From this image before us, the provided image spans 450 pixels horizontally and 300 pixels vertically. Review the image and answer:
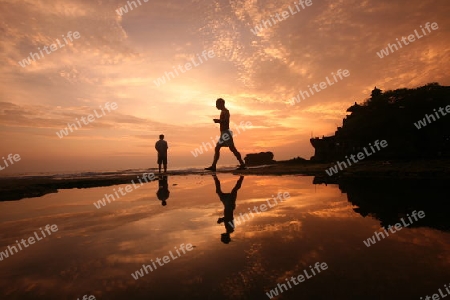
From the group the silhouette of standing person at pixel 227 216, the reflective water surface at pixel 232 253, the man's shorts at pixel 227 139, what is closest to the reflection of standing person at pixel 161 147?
the man's shorts at pixel 227 139

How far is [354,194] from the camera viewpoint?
553cm

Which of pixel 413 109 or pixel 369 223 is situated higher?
pixel 369 223

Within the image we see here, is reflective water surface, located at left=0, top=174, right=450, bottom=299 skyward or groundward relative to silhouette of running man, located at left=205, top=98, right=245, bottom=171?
groundward

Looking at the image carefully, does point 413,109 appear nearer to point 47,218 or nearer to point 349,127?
point 349,127

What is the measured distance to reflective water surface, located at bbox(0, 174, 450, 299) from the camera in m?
1.76

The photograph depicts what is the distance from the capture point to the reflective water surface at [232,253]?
176 centimetres

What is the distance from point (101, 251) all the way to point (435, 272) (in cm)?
295

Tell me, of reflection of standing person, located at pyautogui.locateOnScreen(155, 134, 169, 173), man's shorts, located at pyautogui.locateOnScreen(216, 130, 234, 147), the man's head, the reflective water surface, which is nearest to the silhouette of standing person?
the reflective water surface

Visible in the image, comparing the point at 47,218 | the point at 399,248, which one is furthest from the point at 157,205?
the point at 399,248

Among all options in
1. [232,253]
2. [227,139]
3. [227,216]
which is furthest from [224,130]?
[232,253]

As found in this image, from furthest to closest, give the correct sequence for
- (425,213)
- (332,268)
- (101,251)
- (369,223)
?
(425,213) < (369,223) < (101,251) < (332,268)

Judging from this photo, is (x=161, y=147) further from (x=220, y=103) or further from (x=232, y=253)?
(x=232, y=253)

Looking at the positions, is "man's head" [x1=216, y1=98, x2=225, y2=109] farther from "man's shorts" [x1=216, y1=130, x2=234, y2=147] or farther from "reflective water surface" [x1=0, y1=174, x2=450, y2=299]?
"reflective water surface" [x1=0, y1=174, x2=450, y2=299]

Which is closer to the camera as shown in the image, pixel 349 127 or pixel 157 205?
pixel 157 205
